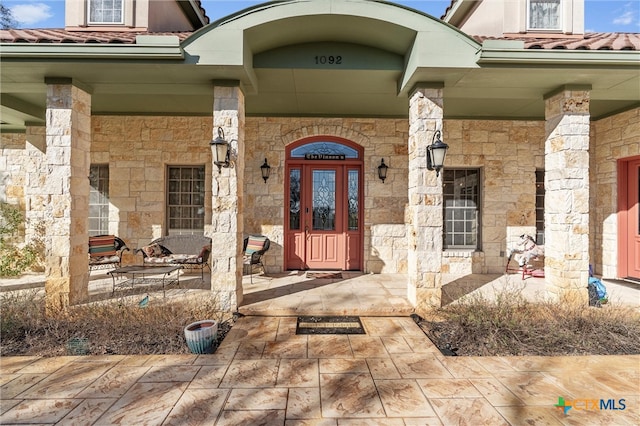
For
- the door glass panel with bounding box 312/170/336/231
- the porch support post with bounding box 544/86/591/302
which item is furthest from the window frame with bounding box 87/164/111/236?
the porch support post with bounding box 544/86/591/302

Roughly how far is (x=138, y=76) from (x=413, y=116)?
4053mm

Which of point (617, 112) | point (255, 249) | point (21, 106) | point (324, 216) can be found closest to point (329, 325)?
point (255, 249)

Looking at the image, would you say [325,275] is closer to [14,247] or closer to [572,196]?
[572,196]

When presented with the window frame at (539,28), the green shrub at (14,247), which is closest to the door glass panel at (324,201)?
the window frame at (539,28)

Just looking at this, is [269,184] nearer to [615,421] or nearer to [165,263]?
[165,263]

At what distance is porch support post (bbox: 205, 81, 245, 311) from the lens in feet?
14.6

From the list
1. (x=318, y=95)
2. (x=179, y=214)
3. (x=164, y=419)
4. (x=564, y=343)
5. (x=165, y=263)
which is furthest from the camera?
(x=179, y=214)

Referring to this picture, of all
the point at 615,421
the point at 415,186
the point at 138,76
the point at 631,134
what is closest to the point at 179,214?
the point at 138,76

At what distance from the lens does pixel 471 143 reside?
6762mm

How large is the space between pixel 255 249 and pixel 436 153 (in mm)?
3852

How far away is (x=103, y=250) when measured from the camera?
5.98 m

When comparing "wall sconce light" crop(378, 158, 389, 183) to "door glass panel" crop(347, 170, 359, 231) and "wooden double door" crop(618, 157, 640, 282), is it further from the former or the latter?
"wooden double door" crop(618, 157, 640, 282)

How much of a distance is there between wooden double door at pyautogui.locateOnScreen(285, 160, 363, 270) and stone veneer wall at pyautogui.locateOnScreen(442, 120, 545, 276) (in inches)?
81.4

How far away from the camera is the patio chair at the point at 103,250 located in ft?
19.2
